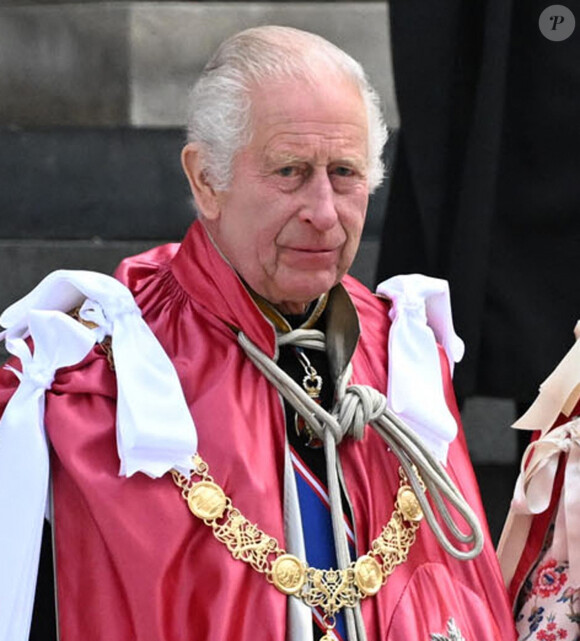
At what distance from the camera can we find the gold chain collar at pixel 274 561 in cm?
265

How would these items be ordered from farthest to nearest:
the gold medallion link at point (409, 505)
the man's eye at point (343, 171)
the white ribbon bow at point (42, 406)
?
the gold medallion link at point (409, 505) < the man's eye at point (343, 171) < the white ribbon bow at point (42, 406)

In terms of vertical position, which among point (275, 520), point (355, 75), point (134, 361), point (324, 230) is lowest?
point (275, 520)

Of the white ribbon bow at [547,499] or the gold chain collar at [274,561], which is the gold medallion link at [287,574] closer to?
the gold chain collar at [274,561]

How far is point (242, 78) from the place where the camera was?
8.76 feet

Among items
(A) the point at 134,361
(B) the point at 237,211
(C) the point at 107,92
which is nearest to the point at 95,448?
(A) the point at 134,361

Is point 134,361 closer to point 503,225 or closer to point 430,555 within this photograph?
point 430,555

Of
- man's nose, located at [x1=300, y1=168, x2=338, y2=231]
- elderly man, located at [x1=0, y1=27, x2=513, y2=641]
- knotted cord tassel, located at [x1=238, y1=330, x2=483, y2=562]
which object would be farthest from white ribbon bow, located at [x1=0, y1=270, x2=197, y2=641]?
man's nose, located at [x1=300, y1=168, x2=338, y2=231]

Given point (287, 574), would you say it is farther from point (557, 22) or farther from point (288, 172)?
point (557, 22)

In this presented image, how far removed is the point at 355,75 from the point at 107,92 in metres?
2.63

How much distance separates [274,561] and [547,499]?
1.81 ft

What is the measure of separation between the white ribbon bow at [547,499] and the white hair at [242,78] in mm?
591

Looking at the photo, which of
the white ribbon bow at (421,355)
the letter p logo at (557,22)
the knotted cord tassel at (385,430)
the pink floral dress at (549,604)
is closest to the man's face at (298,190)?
the knotted cord tassel at (385,430)

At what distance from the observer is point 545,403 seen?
3018 millimetres

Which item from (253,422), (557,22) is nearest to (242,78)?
(253,422)
